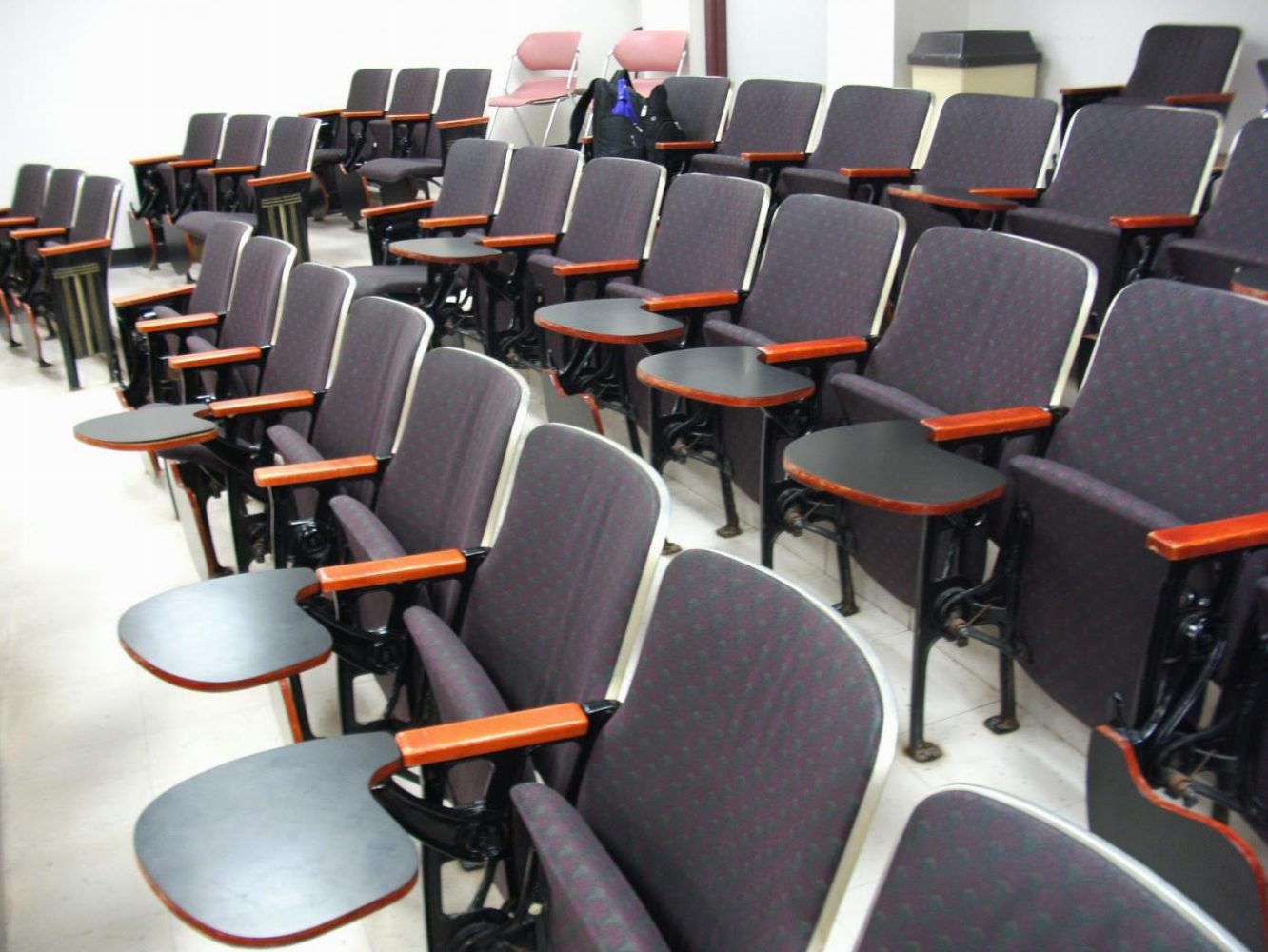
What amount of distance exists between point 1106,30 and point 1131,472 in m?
4.59

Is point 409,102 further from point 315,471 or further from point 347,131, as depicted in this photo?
point 315,471

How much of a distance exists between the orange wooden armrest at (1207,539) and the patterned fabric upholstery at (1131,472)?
0.13 meters

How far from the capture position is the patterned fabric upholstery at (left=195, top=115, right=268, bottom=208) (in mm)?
6152

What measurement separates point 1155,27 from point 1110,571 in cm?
426

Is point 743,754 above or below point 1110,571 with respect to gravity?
above

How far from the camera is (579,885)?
1.11 metres

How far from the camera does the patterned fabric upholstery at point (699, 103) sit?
17.7ft

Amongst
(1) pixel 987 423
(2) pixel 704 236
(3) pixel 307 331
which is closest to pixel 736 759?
(1) pixel 987 423

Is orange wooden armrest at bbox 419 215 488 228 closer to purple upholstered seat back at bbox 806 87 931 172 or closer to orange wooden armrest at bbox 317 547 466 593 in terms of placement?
purple upholstered seat back at bbox 806 87 931 172

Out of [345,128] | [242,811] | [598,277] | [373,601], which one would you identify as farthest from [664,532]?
[345,128]

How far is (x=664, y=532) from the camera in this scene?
1371mm

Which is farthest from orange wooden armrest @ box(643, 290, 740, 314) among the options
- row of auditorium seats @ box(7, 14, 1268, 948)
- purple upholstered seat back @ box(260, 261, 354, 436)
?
purple upholstered seat back @ box(260, 261, 354, 436)

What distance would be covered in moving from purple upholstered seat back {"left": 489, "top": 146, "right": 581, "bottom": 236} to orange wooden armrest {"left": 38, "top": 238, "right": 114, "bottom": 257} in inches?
77.5

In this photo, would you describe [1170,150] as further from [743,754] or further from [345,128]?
[345,128]
